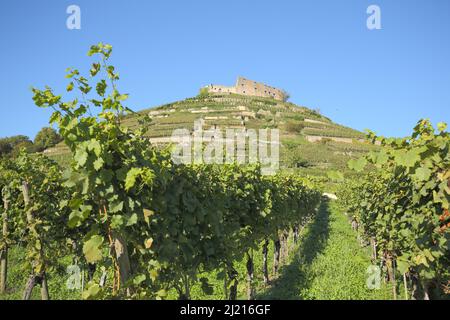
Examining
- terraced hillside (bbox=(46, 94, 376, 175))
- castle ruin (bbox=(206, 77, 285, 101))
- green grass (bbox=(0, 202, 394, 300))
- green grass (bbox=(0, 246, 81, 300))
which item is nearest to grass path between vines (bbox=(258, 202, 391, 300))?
green grass (bbox=(0, 202, 394, 300))

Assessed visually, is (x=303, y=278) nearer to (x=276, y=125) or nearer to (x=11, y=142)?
(x=11, y=142)

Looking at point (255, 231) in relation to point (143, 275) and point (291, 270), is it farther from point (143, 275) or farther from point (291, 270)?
point (143, 275)

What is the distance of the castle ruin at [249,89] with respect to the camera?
130 m

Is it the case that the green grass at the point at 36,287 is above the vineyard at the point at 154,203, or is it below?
below

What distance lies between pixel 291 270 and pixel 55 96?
1082 cm

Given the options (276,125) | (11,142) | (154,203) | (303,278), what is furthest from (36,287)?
(276,125)

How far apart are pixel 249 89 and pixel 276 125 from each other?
46918mm

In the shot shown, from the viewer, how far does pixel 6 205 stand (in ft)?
35.1

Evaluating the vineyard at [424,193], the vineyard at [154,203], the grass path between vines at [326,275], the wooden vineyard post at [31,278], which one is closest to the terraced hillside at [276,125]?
the grass path between vines at [326,275]

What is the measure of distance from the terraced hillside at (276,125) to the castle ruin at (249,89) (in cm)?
1005

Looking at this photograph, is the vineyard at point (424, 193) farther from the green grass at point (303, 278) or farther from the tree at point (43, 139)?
the tree at point (43, 139)

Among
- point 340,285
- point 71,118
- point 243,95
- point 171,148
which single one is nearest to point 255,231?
point 340,285

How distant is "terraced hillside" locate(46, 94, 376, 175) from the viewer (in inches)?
2418

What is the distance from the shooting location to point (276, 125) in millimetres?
87688
